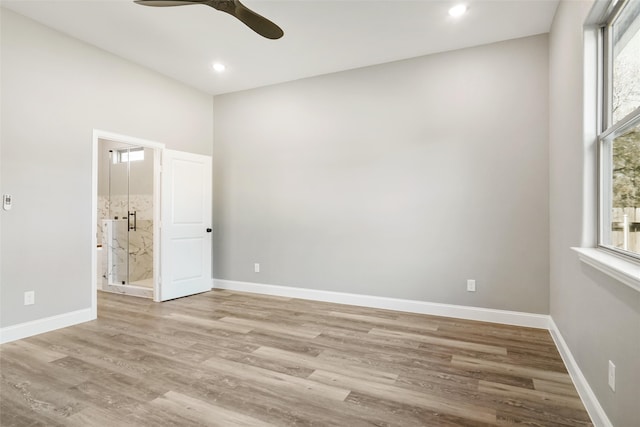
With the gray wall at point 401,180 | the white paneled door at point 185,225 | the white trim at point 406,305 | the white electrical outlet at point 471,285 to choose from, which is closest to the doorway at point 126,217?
the white paneled door at point 185,225

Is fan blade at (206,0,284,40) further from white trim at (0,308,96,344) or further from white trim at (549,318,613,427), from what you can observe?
white trim at (0,308,96,344)

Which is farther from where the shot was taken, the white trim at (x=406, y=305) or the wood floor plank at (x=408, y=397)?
the white trim at (x=406, y=305)

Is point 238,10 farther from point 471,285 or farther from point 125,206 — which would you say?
point 125,206

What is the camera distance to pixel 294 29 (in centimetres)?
339

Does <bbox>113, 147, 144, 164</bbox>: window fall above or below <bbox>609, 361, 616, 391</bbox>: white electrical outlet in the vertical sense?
above

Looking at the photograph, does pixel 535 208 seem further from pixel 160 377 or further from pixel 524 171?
pixel 160 377

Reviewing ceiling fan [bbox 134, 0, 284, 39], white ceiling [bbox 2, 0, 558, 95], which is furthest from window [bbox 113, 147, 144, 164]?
ceiling fan [bbox 134, 0, 284, 39]

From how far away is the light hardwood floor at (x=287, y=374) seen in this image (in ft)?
6.30

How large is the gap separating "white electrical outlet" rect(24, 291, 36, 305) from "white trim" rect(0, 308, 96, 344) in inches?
7.3

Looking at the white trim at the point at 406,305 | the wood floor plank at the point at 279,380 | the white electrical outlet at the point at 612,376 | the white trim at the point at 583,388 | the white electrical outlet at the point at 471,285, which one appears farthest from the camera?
the white electrical outlet at the point at 471,285

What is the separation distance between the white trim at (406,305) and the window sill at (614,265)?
1.70 metres

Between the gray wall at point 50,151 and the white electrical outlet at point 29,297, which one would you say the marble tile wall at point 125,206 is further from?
the white electrical outlet at point 29,297

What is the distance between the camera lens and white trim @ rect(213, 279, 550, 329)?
345cm

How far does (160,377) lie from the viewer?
2.37m
